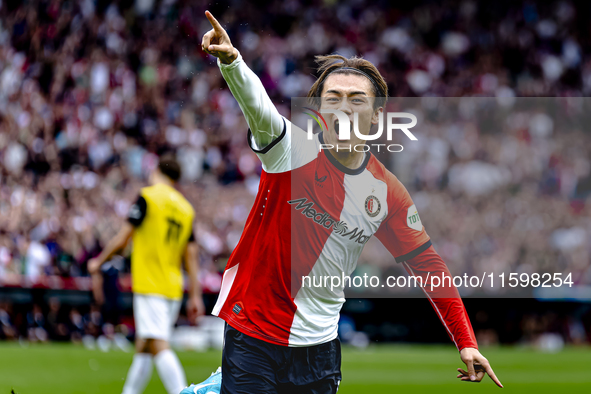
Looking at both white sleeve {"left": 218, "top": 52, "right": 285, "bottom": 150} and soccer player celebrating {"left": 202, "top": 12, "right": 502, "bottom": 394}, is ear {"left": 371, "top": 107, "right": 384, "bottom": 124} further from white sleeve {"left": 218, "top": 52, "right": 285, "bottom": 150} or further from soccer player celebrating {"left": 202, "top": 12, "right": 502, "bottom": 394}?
white sleeve {"left": 218, "top": 52, "right": 285, "bottom": 150}

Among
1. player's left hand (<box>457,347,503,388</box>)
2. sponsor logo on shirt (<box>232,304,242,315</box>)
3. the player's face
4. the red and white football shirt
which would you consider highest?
the player's face

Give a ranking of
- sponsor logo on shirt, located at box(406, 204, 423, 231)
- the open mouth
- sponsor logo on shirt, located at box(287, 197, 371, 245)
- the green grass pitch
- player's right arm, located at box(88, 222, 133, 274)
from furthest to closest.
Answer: the green grass pitch
player's right arm, located at box(88, 222, 133, 274)
sponsor logo on shirt, located at box(406, 204, 423, 231)
the open mouth
sponsor logo on shirt, located at box(287, 197, 371, 245)

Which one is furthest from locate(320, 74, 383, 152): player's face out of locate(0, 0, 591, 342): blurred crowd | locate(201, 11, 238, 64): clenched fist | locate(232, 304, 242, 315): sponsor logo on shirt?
locate(0, 0, 591, 342): blurred crowd

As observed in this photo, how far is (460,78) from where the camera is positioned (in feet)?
50.9

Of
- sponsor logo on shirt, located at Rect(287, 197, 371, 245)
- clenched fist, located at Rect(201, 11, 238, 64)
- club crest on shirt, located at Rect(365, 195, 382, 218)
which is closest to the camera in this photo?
clenched fist, located at Rect(201, 11, 238, 64)

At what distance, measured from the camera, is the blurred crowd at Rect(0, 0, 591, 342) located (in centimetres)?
867

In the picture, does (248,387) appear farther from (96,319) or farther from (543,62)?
(543,62)

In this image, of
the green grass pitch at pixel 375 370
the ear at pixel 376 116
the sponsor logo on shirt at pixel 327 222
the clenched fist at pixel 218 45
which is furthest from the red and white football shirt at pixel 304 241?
the green grass pitch at pixel 375 370

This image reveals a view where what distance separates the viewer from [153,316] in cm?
618

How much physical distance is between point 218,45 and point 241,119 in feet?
22.2

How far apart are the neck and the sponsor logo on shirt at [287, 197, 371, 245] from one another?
283 mm

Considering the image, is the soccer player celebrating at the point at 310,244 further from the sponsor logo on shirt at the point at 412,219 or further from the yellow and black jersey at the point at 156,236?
the yellow and black jersey at the point at 156,236

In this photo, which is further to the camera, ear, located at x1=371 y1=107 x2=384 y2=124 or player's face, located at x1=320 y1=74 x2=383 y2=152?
ear, located at x1=371 y1=107 x2=384 y2=124

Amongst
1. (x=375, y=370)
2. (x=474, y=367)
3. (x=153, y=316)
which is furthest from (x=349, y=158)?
(x=375, y=370)
